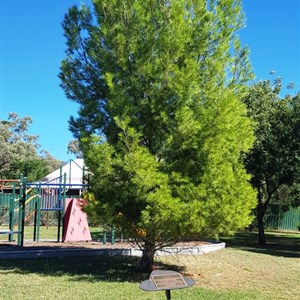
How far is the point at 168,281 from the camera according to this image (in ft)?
18.7

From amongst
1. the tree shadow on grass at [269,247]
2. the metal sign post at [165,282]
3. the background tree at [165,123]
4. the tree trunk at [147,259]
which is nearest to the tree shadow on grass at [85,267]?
the tree trunk at [147,259]

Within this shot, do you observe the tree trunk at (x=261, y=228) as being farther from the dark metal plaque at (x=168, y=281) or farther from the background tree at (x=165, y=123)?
the dark metal plaque at (x=168, y=281)

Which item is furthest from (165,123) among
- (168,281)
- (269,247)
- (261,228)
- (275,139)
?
(261,228)

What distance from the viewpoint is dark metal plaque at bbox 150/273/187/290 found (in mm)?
5566

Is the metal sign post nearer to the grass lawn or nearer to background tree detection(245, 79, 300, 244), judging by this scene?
the grass lawn

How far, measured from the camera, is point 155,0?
1019 centimetres

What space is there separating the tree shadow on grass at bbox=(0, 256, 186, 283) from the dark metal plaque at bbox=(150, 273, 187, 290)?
4.00 m

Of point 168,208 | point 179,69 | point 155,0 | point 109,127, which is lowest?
point 168,208

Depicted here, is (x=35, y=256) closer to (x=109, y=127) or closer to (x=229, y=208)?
(x=109, y=127)

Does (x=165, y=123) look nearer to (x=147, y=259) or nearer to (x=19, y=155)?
(x=147, y=259)

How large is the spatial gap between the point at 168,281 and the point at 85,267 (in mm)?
5753

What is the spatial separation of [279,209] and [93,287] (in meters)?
28.7

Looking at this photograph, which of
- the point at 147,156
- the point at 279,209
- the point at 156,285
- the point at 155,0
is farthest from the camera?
the point at 279,209

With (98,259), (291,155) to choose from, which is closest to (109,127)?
(98,259)
